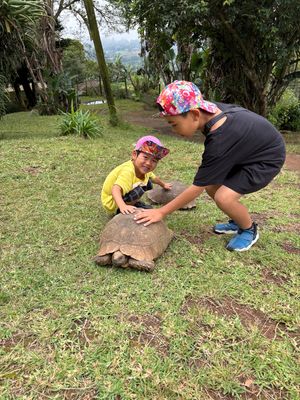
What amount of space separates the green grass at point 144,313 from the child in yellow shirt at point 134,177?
35cm

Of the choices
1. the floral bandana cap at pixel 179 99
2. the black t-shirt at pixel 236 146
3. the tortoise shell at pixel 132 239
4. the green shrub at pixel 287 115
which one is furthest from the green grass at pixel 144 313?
the green shrub at pixel 287 115

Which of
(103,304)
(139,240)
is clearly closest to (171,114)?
(139,240)

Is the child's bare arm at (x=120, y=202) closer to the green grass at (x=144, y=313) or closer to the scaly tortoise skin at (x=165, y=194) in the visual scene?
the green grass at (x=144, y=313)

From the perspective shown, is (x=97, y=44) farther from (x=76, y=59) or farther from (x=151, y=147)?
(x=76, y=59)

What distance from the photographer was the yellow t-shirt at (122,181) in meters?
2.66

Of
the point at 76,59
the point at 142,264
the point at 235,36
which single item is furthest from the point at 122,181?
the point at 76,59

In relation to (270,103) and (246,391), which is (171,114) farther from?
(270,103)

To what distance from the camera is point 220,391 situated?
1.48m

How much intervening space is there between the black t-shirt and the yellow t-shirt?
67cm

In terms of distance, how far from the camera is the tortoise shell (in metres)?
2.17

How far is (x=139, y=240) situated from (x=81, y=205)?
1.35m

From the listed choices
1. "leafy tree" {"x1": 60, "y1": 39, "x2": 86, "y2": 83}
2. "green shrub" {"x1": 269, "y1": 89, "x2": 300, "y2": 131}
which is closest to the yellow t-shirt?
"green shrub" {"x1": 269, "y1": 89, "x2": 300, "y2": 131}

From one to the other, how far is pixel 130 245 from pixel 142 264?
14 centimetres

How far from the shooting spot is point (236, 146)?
2148 millimetres
